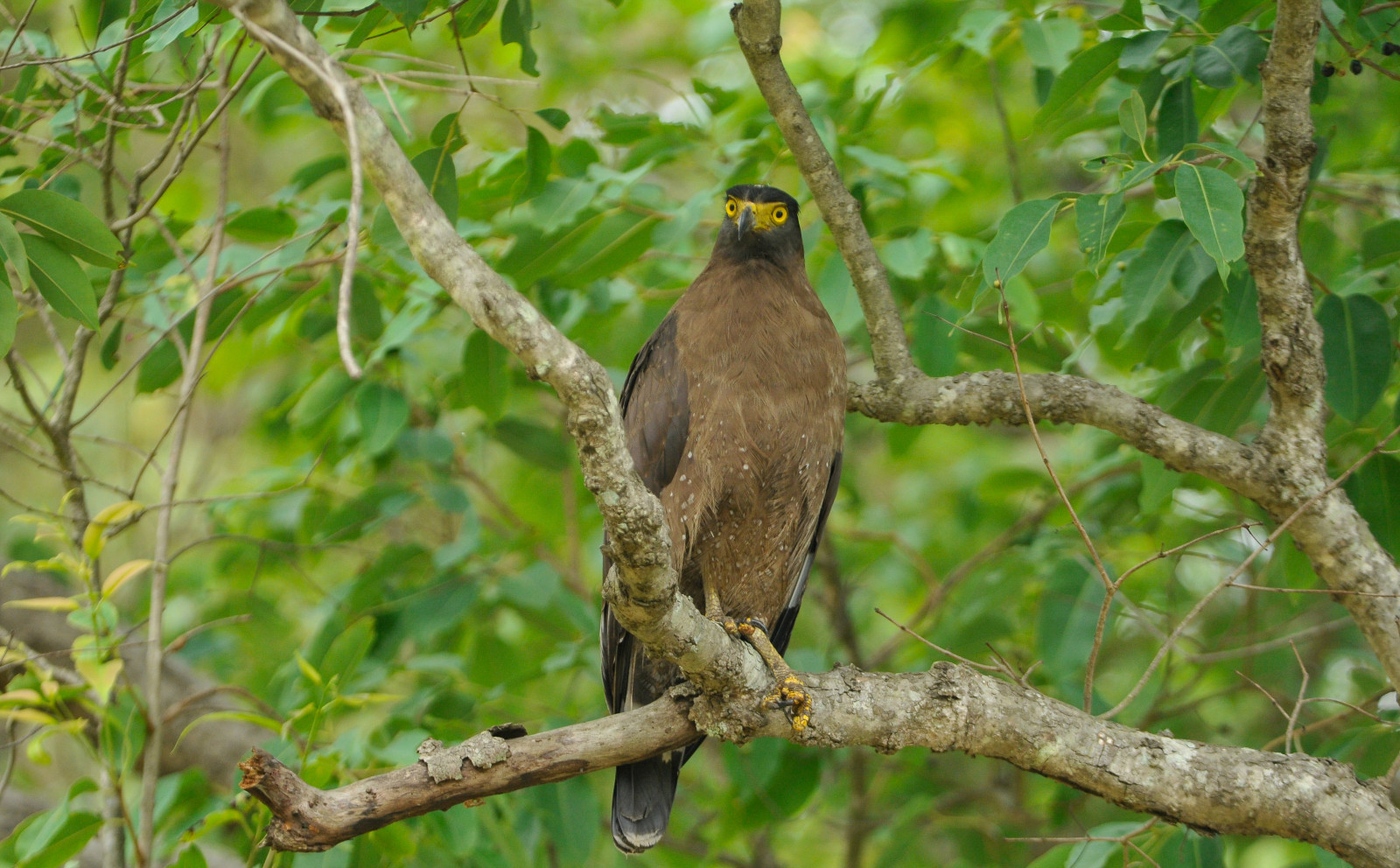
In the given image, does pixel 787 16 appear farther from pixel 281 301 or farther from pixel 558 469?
pixel 281 301

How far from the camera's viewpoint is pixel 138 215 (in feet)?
9.50

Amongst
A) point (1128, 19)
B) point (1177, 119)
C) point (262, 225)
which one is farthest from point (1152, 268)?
point (262, 225)

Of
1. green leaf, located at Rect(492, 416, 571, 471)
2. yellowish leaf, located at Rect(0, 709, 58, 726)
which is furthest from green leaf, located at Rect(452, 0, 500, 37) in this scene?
yellowish leaf, located at Rect(0, 709, 58, 726)

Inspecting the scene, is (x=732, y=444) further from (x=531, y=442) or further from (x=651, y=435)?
(x=531, y=442)

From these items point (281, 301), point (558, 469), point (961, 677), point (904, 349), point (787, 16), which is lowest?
point (961, 677)

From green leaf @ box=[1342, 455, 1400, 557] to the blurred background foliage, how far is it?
12mm

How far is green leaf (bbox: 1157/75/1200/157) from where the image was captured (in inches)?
117

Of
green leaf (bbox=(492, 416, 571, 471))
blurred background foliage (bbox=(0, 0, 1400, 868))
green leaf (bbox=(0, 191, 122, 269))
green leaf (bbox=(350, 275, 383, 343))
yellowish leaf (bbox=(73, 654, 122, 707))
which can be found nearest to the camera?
green leaf (bbox=(0, 191, 122, 269))

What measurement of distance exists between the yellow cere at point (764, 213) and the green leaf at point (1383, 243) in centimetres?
195

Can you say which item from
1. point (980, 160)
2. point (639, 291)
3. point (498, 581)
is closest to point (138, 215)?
point (498, 581)

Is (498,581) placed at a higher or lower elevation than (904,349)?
lower

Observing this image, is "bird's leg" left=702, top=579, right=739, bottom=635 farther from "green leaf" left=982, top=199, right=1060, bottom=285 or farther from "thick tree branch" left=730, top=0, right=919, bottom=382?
"green leaf" left=982, top=199, right=1060, bottom=285

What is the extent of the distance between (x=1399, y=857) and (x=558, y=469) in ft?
11.0

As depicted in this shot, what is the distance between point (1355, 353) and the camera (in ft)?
9.64
